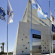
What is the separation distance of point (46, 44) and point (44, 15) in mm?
15778

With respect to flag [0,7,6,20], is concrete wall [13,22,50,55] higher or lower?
lower

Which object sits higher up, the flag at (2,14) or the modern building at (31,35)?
the flag at (2,14)

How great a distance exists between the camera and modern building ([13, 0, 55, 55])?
30.0 meters

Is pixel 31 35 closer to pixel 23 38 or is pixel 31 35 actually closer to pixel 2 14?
pixel 23 38

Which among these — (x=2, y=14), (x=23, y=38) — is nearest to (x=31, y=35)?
(x=23, y=38)

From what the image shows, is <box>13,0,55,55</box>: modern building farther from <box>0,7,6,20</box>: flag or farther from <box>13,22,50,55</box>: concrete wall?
<box>0,7,6,20</box>: flag

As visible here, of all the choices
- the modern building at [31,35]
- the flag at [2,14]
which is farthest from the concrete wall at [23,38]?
the flag at [2,14]

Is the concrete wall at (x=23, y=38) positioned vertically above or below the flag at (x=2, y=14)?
below

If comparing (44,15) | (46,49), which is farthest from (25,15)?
(44,15)

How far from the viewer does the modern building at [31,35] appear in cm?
3002

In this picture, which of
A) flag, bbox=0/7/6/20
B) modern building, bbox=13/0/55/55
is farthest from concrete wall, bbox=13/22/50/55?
flag, bbox=0/7/6/20

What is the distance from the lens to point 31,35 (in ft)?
102

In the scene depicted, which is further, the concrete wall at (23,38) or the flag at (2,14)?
the concrete wall at (23,38)

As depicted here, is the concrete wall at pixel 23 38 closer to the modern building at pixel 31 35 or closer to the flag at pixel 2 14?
the modern building at pixel 31 35
